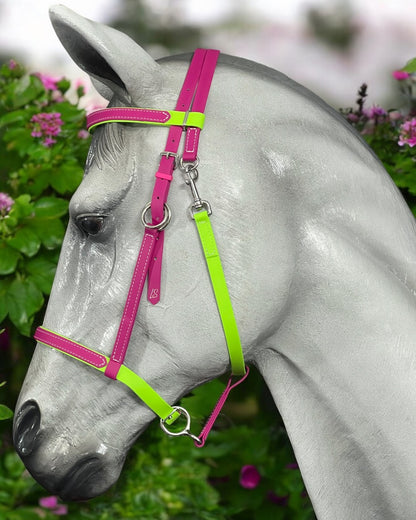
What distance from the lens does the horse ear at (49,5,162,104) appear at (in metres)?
1.10

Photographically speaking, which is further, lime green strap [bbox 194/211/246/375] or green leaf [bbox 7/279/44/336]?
green leaf [bbox 7/279/44/336]

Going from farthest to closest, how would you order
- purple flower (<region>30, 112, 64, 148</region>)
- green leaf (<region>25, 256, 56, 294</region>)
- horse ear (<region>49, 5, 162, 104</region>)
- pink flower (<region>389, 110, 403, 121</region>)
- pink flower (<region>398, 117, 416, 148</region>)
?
1. pink flower (<region>389, 110, 403, 121</region>)
2. purple flower (<region>30, 112, 64, 148</region>)
3. green leaf (<region>25, 256, 56, 294</region>)
4. pink flower (<region>398, 117, 416, 148</region>)
5. horse ear (<region>49, 5, 162, 104</region>)

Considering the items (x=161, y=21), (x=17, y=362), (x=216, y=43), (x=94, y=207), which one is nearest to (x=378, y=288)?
(x=94, y=207)

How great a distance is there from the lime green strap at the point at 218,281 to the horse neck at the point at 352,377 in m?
0.11

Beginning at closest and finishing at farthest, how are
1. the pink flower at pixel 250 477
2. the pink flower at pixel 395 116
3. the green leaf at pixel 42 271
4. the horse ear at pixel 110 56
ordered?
the horse ear at pixel 110 56, the green leaf at pixel 42 271, the pink flower at pixel 395 116, the pink flower at pixel 250 477

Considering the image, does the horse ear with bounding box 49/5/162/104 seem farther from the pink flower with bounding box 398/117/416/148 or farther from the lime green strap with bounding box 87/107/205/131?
the pink flower with bounding box 398/117/416/148

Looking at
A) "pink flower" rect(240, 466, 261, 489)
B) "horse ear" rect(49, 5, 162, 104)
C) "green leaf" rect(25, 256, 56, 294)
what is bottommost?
"pink flower" rect(240, 466, 261, 489)

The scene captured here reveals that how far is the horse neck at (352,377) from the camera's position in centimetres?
116

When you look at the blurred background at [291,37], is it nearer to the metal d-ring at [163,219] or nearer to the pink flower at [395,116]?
the pink flower at [395,116]

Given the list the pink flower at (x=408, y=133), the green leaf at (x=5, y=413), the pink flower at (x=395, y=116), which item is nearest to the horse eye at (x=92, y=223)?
the green leaf at (x=5, y=413)

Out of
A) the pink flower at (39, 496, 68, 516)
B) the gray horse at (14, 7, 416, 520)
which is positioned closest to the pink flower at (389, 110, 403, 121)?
the gray horse at (14, 7, 416, 520)

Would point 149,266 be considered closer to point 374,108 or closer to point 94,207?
point 94,207

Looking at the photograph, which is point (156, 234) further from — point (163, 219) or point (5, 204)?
point (5, 204)

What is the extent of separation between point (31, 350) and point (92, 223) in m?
1.23
